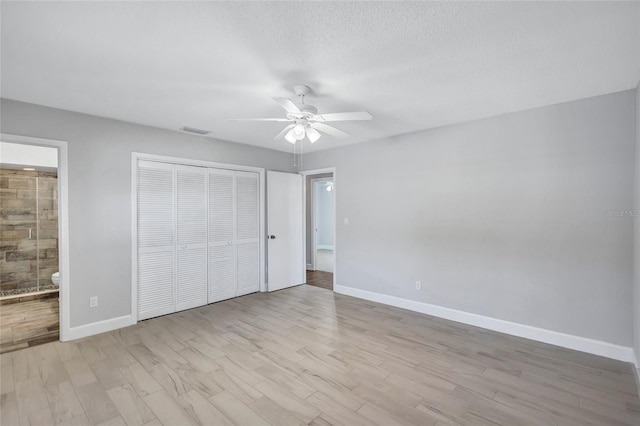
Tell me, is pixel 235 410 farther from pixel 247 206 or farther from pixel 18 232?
pixel 18 232

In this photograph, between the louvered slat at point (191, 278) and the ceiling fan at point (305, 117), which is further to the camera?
the louvered slat at point (191, 278)

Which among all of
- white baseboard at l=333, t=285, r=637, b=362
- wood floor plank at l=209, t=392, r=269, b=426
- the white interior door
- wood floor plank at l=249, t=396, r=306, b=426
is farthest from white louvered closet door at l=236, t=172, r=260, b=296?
wood floor plank at l=249, t=396, r=306, b=426

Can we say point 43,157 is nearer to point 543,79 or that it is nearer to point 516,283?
point 543,79

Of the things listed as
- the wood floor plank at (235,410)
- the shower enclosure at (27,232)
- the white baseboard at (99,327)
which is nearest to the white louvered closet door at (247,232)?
the white baseboard at (99,327)

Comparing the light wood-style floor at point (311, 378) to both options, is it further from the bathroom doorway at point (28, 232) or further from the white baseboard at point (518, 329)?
the bathroom doorway at point (28, 232)

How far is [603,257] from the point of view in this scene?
2.82m

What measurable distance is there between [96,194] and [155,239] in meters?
0.87

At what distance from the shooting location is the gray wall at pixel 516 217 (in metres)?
2.79

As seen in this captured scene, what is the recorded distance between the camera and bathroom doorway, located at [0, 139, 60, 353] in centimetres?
435

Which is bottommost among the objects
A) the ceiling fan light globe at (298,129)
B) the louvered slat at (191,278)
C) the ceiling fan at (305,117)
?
the louvered slat at (191,278)

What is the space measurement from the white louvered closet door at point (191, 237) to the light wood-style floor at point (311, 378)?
2.26 ft

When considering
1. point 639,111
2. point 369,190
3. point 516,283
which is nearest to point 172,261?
point 369,190

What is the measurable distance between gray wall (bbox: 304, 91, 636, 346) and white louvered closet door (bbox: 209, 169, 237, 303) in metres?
2.20

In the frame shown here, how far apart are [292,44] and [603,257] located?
3.46 m
